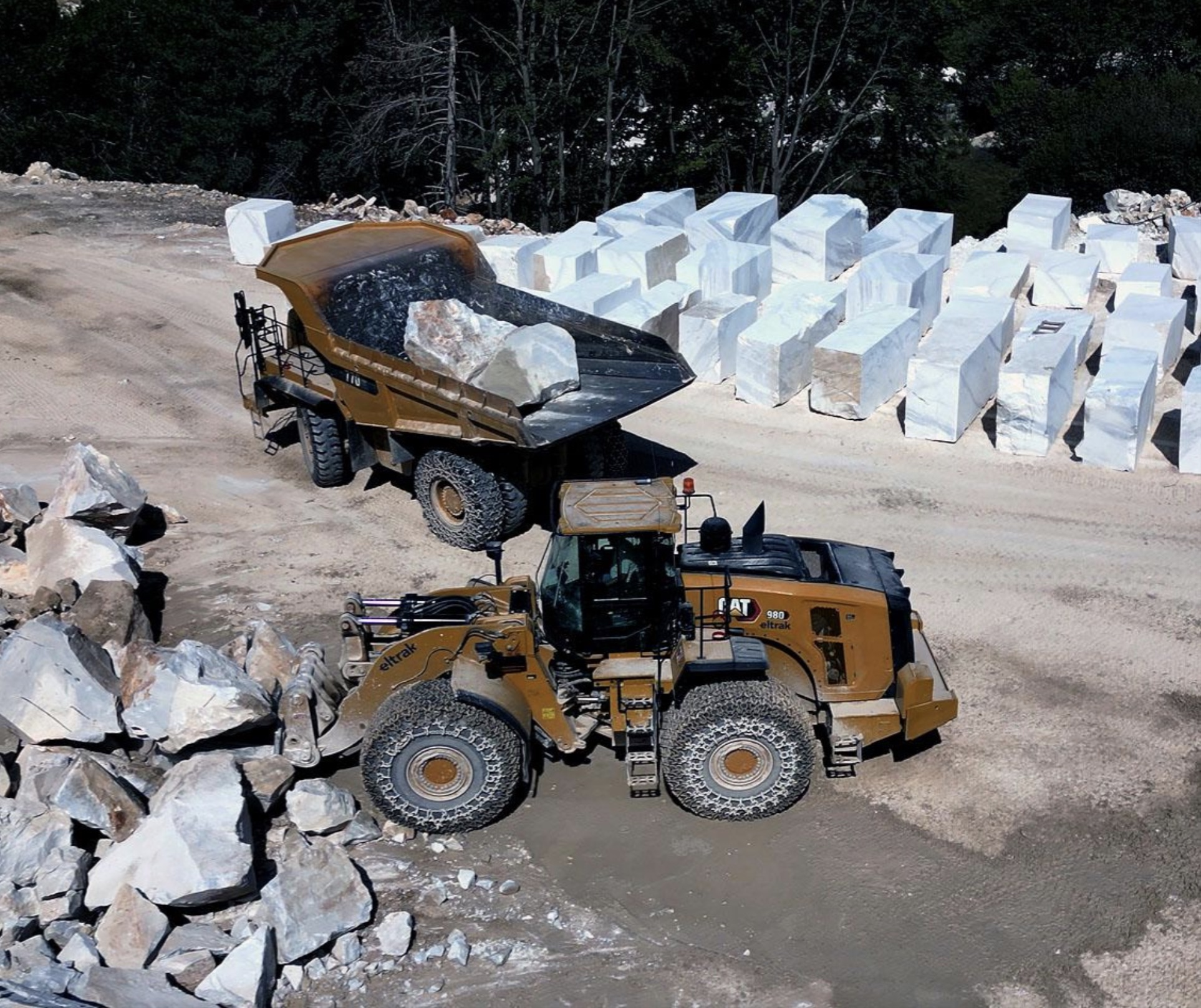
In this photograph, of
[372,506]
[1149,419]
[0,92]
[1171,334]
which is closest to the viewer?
[372,506]

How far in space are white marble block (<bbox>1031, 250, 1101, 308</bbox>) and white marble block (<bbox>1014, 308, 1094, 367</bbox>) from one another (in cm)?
115

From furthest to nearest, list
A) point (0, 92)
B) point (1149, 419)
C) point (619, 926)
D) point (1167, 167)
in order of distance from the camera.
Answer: point (0, 92), point (1167, 167), point (1149, 419), point (619, 926)

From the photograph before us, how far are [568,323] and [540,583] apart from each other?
16.6ft

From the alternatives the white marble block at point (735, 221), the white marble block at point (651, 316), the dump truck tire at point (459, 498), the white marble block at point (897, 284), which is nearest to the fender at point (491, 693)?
the dump truck tire at point (459, 498)

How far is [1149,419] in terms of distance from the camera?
1309 centimetres

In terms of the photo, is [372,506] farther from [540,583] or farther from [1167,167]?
[1167,167]

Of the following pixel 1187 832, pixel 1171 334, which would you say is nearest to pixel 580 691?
pixel 1187 832

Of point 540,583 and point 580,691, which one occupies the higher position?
point 540,583

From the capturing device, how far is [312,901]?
6.90m

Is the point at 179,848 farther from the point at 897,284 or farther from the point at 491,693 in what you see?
the point at 897,284

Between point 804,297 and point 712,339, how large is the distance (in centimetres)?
126

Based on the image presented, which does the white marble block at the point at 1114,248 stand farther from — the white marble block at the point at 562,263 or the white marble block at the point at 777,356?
the white marble block at the point at 562,263

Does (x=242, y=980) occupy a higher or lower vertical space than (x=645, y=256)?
lower

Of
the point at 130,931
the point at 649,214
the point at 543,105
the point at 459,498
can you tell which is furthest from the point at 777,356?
the point at 543,105
